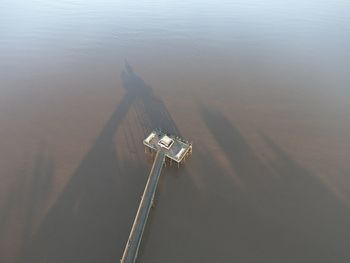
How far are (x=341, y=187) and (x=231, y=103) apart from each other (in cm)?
1815

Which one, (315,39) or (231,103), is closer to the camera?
(231,103)

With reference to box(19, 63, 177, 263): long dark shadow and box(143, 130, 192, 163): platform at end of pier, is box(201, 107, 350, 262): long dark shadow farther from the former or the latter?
box(19, 63, 177, 263): long dark shadow

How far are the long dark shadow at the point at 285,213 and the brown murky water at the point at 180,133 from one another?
11 centimetres

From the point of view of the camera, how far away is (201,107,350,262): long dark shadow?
24031 millimetres

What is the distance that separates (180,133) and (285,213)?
15.9 m

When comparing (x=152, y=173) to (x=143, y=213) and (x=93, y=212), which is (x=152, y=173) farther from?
(x=93, y=212)

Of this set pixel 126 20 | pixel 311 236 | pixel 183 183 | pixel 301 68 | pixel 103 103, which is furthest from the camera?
pixel 126 20

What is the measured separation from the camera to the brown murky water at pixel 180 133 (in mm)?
25000

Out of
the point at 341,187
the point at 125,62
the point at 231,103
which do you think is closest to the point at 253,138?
the point at 231,103

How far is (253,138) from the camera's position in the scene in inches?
1342

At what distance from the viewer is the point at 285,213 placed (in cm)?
2672

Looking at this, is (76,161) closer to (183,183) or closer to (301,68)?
(183,183)

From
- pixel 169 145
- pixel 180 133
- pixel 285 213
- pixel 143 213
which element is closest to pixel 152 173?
pixel 169 145

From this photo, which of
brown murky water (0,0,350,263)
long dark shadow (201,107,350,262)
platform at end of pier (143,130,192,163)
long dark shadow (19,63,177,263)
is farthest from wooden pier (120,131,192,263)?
long dark shadow (201,107,350,262)
